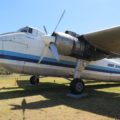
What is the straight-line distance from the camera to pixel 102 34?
49.3 ft

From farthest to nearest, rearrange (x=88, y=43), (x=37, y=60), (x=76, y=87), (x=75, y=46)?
(x=37, y=60), (x=88, y=43), (x=75, y=46), (x=76, y=87)

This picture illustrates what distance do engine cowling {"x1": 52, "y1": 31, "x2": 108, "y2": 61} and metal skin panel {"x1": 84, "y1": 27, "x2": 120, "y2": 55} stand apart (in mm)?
390

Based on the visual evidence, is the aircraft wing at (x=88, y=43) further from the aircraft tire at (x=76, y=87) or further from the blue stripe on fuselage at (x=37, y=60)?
the blue stripe on fuselage at (x=37, y=60)

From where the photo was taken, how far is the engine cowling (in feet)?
49.9

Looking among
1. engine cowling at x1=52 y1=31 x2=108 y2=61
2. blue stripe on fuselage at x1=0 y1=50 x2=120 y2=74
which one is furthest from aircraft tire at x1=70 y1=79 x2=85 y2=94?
blue stripe on fuselage at x1=0 y1=50 x2=120 y2=74

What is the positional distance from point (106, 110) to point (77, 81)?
16.7ft

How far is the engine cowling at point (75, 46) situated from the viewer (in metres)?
15.2

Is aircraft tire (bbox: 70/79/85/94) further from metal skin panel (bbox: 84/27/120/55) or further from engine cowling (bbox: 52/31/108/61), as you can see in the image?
metal skin panel (bbox: 84/27/120/55)

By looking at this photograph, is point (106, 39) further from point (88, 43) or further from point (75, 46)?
point (75, 46)

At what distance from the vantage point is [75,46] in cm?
1561

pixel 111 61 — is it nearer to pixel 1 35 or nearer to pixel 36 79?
pixel 36 79

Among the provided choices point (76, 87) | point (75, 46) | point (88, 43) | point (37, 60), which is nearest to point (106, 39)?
point (88, 43)

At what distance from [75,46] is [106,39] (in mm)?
1930

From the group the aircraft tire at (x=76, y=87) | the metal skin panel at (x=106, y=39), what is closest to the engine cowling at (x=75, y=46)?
the metal skin panel at (x=106, y=39)
